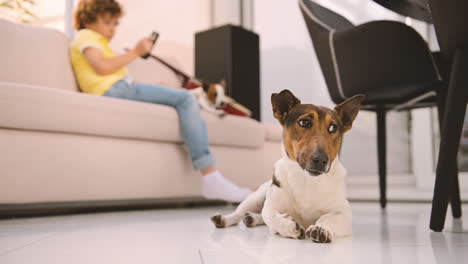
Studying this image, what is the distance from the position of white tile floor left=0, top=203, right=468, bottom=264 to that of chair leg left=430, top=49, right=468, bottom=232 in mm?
114

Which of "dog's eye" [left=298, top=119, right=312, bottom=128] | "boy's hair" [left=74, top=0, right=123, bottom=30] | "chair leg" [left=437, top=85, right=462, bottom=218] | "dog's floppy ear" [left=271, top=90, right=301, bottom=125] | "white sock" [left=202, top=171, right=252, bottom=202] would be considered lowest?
"white sock" [left=202, top=171, right=252, bottom=202]

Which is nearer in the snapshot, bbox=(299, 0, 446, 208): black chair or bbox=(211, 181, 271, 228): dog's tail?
bbox=(211, 181, 271, 228): dog's tail

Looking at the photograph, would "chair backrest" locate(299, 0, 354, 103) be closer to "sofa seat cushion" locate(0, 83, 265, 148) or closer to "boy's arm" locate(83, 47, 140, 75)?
"sofa seat cushion" locate(0, 83, 265, 148)

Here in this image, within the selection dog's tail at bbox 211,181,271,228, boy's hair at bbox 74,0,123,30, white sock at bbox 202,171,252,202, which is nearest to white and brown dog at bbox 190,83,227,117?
white sock at bbox 202,171,252,202

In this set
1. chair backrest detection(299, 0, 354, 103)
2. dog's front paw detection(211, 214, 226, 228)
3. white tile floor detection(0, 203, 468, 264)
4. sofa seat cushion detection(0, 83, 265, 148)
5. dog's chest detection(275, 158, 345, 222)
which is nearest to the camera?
white tile floor detection(0, 203, 468, 264)

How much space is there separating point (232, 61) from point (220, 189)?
4.75 feet

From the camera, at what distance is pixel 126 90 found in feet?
8.07

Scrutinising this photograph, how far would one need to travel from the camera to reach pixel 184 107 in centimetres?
248

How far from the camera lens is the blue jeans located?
2428 millimetres

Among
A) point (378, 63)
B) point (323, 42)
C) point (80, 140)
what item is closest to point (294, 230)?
point (378, 63)

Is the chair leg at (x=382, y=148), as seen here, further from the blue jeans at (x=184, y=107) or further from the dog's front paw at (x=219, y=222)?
the dog's front paw at (x=219, y=222)

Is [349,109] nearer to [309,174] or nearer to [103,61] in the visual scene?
[309,174]

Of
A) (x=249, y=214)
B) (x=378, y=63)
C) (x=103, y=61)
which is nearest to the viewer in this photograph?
(x=249, y=214)

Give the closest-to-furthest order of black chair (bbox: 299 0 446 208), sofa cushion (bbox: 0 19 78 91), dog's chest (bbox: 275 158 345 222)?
dog's chest (bbox: 275 158 345 222), black chair (bbox: 299 0 446 208), sofa cushion (bbox: 0 19 78 91)
